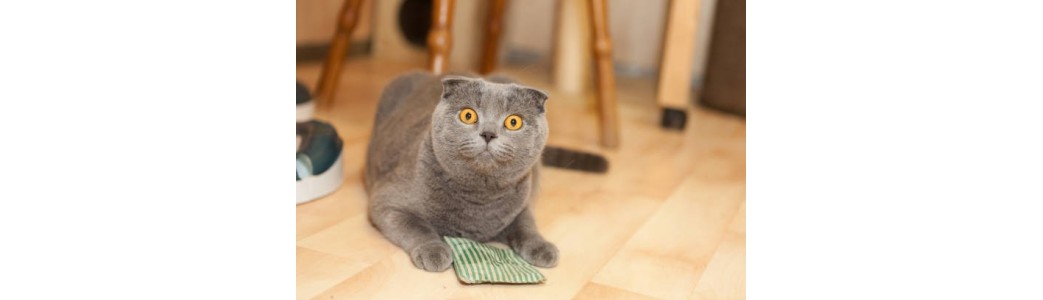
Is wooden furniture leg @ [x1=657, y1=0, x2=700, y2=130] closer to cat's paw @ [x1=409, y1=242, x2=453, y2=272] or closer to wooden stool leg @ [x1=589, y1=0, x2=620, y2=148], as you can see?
wooden stool leg @ [x1=589, y1=0, x2=620, y2=148]

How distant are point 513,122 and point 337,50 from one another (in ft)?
3.48

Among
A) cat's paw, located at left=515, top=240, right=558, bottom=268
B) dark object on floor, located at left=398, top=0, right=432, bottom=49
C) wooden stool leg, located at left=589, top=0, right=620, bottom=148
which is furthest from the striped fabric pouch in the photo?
dark object on floor, located at left=398, top=0, right=432, bottom=49

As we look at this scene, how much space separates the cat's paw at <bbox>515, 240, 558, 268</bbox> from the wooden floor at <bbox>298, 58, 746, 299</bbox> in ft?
0.05

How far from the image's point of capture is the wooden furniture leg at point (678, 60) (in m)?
2.05

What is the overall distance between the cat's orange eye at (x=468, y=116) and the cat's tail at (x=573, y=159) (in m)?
0.63

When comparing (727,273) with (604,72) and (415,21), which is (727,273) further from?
(415,21)

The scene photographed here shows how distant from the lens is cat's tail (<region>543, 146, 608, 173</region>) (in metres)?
1.73

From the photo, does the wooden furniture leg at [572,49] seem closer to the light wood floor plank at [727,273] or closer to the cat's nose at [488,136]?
the light wood floor plank at [727,273]

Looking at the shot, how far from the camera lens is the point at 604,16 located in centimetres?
187

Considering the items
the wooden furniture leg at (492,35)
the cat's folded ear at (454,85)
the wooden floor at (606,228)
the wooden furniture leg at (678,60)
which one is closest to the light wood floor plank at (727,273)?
the wooden floor at (606,228)

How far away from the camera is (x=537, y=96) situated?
113cm
